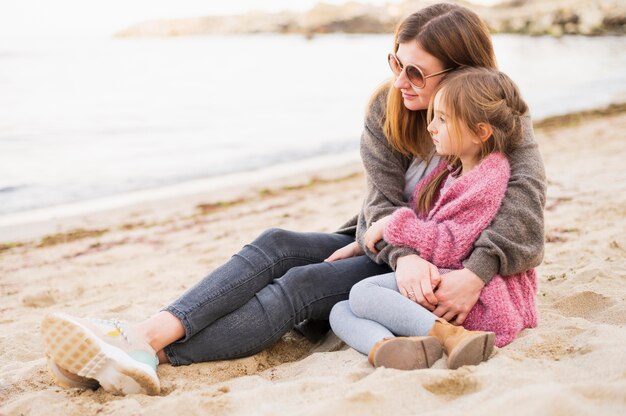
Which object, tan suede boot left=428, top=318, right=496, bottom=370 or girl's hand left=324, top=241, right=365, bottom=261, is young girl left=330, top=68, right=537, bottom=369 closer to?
tan suede boot left=428, top=318, right=496, bottom=370

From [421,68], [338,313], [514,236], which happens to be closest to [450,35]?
[421,68]

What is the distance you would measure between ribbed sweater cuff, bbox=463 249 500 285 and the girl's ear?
0.50 meters

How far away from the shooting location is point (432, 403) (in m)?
1.99

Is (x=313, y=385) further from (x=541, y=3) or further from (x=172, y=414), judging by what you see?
(x=541, y=3)

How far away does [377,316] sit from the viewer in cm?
259

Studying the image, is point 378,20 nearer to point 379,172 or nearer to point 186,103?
point 186,103

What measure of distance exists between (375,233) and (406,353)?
703 millimetres

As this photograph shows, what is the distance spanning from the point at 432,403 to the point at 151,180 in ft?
26.0

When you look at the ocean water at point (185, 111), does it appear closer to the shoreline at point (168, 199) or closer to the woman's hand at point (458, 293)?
the shoreline at point (168, 199)

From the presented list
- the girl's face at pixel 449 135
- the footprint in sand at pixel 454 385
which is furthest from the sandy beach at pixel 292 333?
the girl's face at pixel 449 135

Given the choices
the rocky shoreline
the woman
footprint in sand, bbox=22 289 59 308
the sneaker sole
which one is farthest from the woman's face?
the rocky shoreline

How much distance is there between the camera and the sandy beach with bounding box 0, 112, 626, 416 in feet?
6.60

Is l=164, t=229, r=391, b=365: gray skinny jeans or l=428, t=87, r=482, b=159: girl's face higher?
l=428, t=87, r=482, b=159: girl's face

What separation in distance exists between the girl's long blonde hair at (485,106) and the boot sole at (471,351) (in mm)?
850
